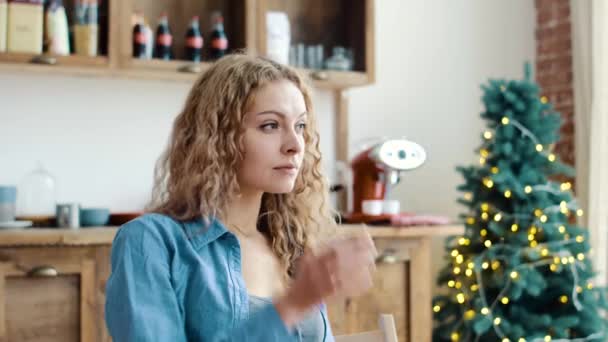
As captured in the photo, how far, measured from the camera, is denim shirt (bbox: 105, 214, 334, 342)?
4.04ft

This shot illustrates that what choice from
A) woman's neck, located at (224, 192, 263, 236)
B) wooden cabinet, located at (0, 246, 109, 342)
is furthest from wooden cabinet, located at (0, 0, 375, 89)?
woman's neck, located at (224, 192, 263, 236)

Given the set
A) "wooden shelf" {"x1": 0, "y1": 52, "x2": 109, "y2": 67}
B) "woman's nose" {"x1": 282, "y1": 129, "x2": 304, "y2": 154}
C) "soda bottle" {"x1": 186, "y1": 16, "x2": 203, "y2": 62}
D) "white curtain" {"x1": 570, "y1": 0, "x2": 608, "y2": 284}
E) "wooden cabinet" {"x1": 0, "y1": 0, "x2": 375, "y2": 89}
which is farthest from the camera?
"white curtain" {"x1": 570, "y1": 0, "x2": 608, "y2": 284}

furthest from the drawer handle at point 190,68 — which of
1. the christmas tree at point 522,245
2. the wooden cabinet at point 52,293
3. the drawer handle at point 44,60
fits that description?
the christmas tree at point 522,245

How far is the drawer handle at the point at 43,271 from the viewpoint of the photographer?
A: 274cm

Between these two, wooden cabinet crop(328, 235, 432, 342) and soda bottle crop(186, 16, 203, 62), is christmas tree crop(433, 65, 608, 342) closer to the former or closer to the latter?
wooden cabinet crop(328, 235, 432, 342)

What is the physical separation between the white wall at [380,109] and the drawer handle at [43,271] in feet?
2.43

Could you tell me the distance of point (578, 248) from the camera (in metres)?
3.51

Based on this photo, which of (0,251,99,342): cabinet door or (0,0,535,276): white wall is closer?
(0,251,99,342): cabinet door

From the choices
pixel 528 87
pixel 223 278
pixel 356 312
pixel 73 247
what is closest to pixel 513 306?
pixel 356 312

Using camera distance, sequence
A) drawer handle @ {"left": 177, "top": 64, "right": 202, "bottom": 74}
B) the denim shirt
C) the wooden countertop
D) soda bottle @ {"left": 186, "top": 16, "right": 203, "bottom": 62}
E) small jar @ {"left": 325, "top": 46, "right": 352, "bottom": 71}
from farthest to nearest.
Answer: small jar @ {"left": 325, "top": 46, "right": 352, "bottom": 71} → soda bottle @ {"left": 186, "top": 16, "right": 203, "bottom": 62} → drawer handle @ {"left": 177, "top": 64, "right": 202, "bottom": 74} → the wooden countertop → the denim shirt

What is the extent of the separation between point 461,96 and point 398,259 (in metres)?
1.29

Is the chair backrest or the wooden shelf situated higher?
the wooden shelf

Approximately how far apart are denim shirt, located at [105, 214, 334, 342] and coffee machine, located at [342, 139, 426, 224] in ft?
6.83

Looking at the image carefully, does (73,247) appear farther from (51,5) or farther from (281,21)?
(281,21)
